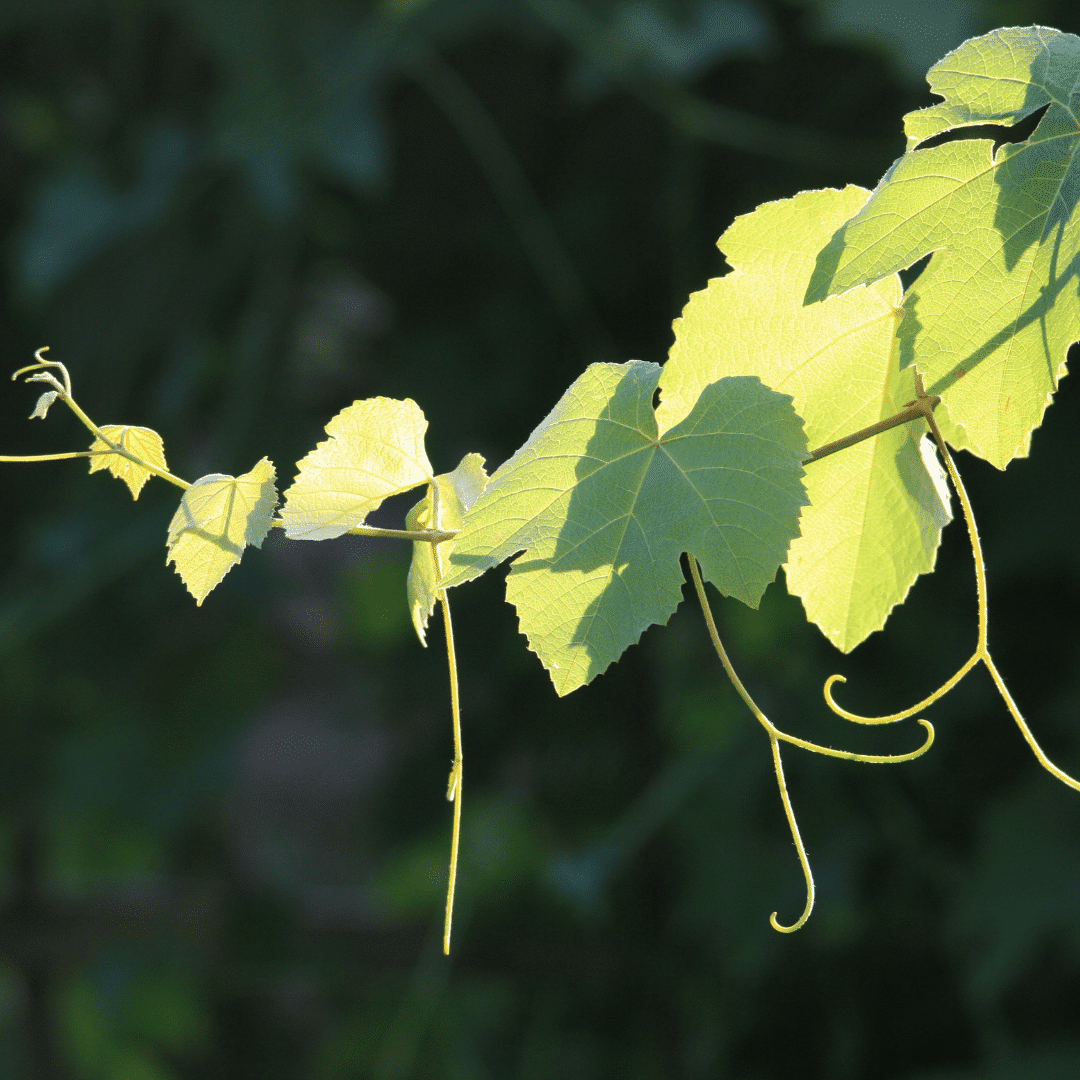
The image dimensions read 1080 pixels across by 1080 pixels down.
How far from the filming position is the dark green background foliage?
0.90 metres

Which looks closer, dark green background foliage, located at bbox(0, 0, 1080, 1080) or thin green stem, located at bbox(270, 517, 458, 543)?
thin green stem, located at bbox(270, 517, 458, 543)

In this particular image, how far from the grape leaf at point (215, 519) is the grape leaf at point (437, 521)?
0.03 metres

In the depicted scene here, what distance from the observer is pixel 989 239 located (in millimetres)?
189

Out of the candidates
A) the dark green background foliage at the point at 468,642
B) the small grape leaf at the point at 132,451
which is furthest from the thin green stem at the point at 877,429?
the dark green background foliage at the point at 468,642

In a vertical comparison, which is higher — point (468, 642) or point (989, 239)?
point (468, 642)

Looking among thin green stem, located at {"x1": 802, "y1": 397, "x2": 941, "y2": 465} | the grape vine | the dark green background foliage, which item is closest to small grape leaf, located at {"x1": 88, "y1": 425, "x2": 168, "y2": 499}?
the grape vine

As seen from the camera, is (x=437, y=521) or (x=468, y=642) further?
(x=468, y=642)

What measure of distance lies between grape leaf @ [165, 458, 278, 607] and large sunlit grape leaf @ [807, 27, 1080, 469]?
9cm

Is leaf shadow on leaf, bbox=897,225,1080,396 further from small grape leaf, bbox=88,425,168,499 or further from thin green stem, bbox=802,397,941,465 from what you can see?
small grape leaf, bbox=88,425,168,499

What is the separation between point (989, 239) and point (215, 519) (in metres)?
0.13

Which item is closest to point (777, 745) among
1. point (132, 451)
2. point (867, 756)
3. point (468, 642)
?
point (867, 756)

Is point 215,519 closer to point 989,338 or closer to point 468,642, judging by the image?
point 989,338

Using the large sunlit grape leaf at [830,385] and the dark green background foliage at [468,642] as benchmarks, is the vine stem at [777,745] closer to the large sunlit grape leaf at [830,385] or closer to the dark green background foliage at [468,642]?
the large sunlit grape leaf at [830,385]

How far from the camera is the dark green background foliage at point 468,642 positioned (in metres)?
0.90
